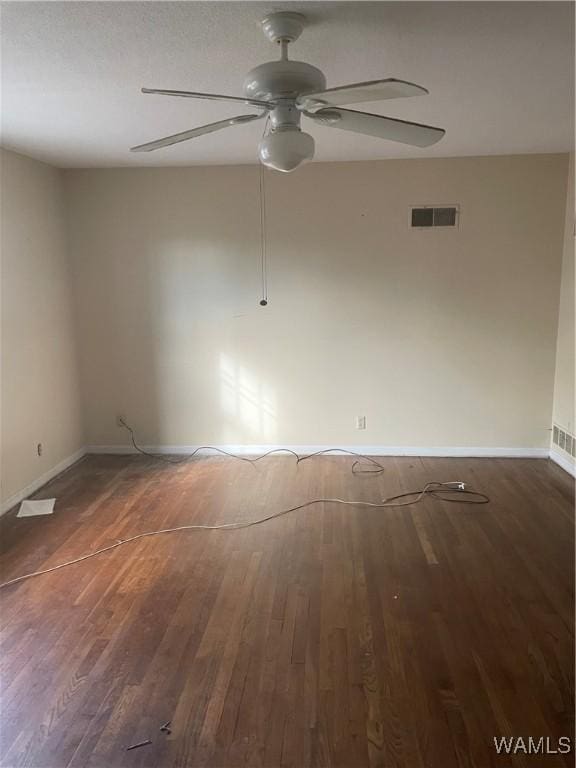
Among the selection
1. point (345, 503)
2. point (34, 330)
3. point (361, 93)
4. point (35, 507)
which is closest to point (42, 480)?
point (35, 507)

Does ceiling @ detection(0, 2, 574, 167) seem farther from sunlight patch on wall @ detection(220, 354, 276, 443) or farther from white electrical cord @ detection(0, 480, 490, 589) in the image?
white electrical cord @ detection(0, 480, 490, 589)

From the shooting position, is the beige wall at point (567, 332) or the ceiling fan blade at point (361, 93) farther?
the beige wall at point (567, 332)

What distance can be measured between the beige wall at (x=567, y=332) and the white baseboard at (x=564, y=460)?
223mm

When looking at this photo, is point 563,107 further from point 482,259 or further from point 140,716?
point 140,716

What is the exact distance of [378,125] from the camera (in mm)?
2098

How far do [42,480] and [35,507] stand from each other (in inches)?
17.6

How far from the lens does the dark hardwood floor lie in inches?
73.9

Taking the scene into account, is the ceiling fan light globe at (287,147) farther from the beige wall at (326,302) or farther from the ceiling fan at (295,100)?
the beige wall at (326,302)

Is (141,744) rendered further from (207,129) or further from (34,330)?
(34,330)

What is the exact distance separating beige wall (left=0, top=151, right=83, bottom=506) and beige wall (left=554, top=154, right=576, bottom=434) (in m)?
4.12

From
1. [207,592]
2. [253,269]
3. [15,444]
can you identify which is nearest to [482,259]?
[253,269]

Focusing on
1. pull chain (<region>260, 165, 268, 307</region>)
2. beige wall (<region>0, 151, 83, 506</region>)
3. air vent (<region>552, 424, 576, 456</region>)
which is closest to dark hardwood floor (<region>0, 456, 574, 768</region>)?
air vent (<region>552, 424, 576, 456</region>)

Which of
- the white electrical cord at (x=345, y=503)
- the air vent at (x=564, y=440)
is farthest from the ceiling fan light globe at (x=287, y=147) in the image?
the air vent at (x=564, y=440)

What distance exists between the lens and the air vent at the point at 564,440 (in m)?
4.20
